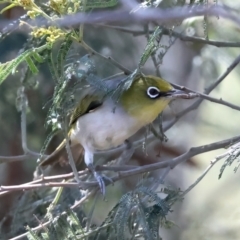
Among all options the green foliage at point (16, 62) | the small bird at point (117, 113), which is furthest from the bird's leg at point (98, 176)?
the green foliage at point (16, 62)

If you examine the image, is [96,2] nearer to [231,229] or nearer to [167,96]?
[167,96]

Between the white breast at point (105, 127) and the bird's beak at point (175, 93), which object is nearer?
the bird's beak at point (175, 93)

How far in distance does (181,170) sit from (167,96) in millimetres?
1327

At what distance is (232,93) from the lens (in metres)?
3.65

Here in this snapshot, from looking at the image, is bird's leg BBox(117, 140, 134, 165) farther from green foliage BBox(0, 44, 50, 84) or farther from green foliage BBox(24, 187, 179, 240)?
green foliage BBox(0, 44, 50, 84)

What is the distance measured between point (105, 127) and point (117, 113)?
71mm

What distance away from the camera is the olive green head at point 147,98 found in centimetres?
196

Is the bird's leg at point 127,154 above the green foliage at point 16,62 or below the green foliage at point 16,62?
below

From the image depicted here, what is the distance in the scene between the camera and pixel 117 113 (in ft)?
6.91

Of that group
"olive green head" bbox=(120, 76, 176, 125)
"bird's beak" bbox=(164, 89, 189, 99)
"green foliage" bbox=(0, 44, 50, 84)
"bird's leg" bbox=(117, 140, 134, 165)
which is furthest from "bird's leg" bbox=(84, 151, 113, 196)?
"green foliage" bbox=(0, 44, 50, 84)

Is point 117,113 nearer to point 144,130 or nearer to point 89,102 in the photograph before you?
point 89,102

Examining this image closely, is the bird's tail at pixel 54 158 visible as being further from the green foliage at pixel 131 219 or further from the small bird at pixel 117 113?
the green foliage at pixel 131 219

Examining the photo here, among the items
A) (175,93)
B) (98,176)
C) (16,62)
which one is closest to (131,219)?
(98,176)

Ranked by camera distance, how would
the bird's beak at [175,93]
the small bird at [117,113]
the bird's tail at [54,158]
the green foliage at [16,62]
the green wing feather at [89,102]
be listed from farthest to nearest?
the bird's tail at [54,158], the green wing feather at [89,102], the small bird at [117,113], the bird's beak at [175,93], the green foliage at [16,62]
